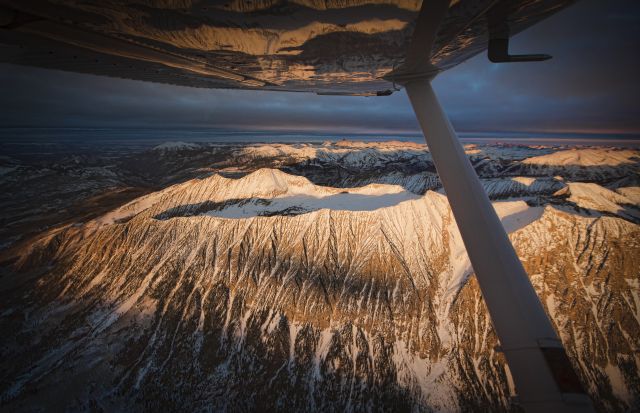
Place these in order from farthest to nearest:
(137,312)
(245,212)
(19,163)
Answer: (19,163) → (245,212) → (137,312)

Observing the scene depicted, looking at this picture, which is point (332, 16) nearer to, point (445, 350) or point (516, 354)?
point (516, 354)

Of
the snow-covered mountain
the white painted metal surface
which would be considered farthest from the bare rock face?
the white painted metal surface

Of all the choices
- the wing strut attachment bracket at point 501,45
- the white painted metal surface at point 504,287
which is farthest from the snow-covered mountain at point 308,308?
the wing strut attachment bracket at point 501,45

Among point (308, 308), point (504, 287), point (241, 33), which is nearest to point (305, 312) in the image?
point (308, 308)

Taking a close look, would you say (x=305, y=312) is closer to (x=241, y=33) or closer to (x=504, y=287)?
(x=504, y=287)

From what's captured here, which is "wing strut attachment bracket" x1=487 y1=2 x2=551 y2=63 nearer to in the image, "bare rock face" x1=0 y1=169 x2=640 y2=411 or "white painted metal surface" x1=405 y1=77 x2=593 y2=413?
"white painted metal surface" x1=405 y1=77 x2=593 y2=413

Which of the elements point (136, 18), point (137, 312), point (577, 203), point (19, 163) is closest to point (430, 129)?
point (136, 18)

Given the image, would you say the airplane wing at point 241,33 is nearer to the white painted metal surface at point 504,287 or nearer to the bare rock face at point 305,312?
the white painted metal surface at point 504,287
